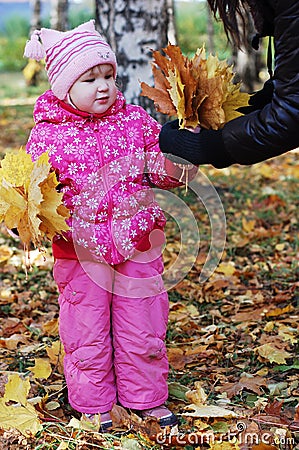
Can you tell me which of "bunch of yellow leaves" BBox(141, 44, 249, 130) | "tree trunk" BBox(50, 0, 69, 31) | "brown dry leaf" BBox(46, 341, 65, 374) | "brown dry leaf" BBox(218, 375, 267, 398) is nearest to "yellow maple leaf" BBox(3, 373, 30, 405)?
"brown dry leaf" BBox(46, 341, 65, 374)

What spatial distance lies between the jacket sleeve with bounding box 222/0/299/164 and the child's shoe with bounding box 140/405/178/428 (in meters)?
1.09

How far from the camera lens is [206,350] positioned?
342 cm

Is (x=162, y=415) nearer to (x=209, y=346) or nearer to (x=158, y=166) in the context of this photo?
(x=209, y=346)

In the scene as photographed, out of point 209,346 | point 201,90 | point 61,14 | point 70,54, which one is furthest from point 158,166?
point 61,14

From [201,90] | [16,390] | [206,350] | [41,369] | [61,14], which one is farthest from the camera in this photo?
[61,14]

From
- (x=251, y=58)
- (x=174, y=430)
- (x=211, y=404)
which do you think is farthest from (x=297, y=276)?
(x=251, y=58)

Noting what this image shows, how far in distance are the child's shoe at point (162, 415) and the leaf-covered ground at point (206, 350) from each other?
49 mm

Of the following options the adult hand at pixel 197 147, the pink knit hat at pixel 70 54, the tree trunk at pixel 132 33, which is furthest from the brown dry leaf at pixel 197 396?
the tree trunk at pixel 132 33

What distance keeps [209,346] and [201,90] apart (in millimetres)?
1390

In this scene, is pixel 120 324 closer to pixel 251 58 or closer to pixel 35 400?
pixel 35 400

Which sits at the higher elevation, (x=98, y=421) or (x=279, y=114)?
(x=279, y=114)

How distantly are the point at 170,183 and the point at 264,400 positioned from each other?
984 millimetres

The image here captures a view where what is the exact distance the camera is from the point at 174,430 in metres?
2.71

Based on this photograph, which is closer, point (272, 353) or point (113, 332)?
point (113, 332)
